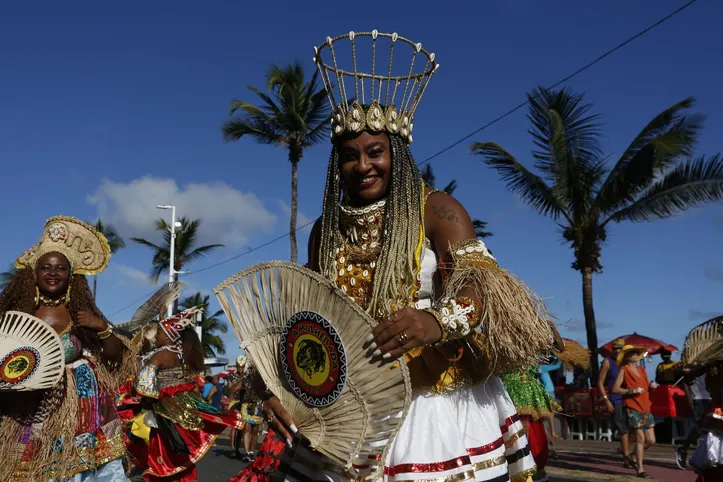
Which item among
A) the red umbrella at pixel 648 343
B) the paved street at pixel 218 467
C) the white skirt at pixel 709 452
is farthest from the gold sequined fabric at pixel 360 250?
the red umbrella at pixel 648 343

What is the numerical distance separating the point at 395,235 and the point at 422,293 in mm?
265

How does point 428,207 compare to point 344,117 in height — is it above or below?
below

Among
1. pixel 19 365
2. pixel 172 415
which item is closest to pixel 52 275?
pixel 19 365

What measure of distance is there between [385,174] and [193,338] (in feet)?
20.1

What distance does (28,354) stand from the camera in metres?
5.28

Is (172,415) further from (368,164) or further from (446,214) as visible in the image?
(446,214)

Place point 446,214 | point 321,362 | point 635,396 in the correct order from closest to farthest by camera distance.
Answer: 1. point 321,362
2. point 446,214
3. point 635,396

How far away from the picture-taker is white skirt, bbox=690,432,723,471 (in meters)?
6.22

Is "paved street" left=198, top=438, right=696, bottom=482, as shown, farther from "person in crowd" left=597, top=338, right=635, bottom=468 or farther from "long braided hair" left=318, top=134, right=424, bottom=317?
"long braided hair" left=318, top=134, right=424, bottom=317

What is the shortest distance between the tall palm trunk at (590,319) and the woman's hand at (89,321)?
12653 mm

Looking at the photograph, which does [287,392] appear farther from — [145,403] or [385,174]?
[145,403]

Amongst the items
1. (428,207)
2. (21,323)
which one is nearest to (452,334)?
(428,207)

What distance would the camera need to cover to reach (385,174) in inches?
120

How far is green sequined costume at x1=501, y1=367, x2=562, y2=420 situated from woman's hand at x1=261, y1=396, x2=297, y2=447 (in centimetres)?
Answer: 488
